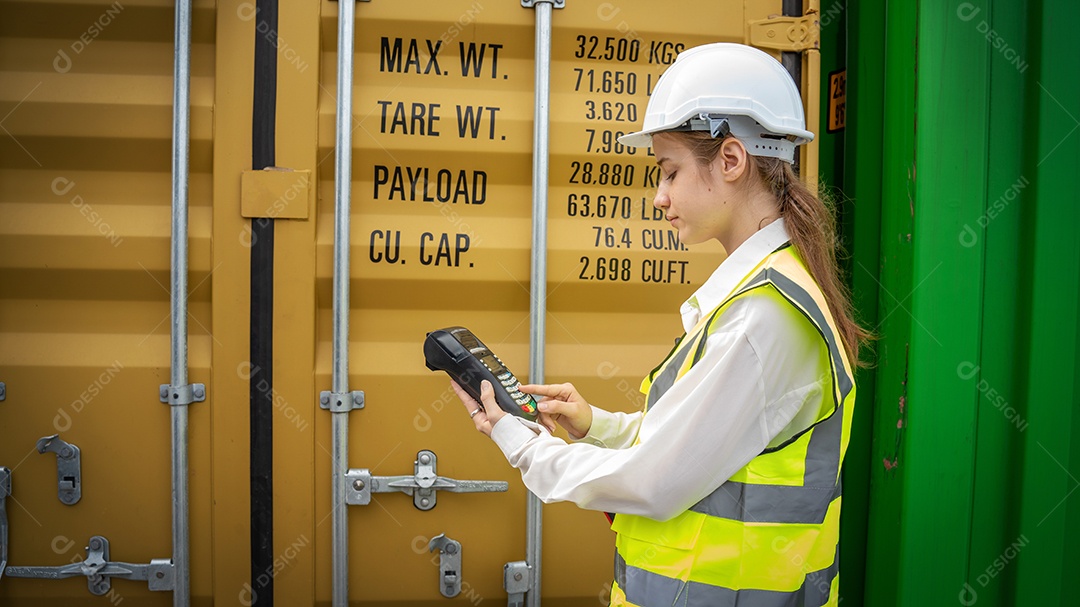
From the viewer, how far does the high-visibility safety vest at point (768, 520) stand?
1302 mm

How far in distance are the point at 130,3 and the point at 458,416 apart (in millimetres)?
1463

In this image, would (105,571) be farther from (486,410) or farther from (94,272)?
(486,410)

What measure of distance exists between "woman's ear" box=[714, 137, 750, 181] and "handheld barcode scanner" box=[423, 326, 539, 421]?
603mm

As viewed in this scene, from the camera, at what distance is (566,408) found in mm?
1738

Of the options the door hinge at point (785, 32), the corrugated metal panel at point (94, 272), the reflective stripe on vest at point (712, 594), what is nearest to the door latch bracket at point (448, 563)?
the corrugated metal panel at point (94, 272)

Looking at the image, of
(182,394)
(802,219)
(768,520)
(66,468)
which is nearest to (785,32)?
(802,219)

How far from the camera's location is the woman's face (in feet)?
4.67

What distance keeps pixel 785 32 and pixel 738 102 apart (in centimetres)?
109

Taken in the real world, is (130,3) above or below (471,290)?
above

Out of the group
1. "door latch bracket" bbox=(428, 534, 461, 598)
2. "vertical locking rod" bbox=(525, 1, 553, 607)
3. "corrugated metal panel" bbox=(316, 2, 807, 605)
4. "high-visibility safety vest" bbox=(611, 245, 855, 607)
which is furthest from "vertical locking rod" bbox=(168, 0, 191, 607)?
"high-visibility safety vest" bbox=(611, 245, 855, 607)

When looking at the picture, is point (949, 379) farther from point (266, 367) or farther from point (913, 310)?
point (266, 367)

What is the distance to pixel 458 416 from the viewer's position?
226 cm

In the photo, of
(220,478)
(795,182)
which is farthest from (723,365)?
(220,478)

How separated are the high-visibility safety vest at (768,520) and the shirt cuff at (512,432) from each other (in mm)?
295
